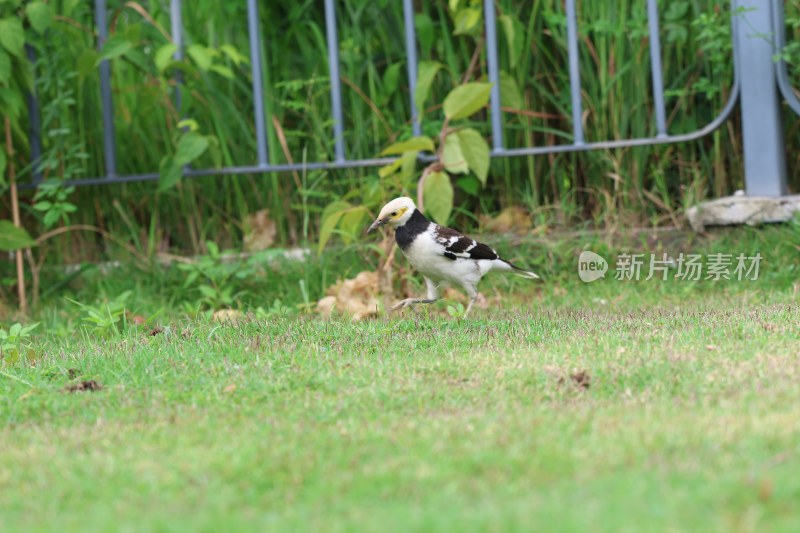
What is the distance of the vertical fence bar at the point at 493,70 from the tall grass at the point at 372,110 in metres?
0.31

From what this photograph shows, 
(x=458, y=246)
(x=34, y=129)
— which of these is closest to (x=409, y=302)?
(x=458, y=246)

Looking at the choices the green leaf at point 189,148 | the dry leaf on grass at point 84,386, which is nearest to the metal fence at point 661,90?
the green leaf at point 189,148

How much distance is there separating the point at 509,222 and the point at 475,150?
737 mm

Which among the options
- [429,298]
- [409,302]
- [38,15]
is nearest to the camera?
[409,302]

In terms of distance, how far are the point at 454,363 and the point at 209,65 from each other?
3217 millimetres

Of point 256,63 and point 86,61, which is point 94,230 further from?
point 256,63

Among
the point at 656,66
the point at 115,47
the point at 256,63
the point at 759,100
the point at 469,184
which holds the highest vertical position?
the point at 115,47

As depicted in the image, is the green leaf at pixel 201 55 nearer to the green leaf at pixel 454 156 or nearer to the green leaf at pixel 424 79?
the green leaf at pixel 424 79

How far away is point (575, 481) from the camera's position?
8.97 feet

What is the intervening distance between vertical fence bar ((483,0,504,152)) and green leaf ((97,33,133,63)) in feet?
6.54

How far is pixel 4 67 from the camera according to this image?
6.29 meters

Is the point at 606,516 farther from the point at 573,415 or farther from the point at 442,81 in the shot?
the point at 442,81

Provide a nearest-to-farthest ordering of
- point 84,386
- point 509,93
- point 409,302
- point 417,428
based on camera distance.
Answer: point 417,428 → point 84,386 → point 409,302 → point 509,93

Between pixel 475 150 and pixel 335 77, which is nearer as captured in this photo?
pixel 475 150
